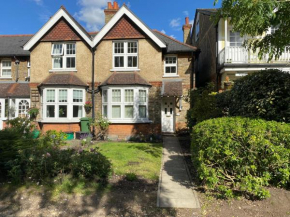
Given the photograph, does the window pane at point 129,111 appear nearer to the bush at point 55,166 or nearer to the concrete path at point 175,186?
the concrete path at point 175,186

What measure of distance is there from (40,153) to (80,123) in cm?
641

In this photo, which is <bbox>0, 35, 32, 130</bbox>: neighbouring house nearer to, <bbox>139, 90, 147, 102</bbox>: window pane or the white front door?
<bbox>139, 90, 147, 102</bbox>: window pane

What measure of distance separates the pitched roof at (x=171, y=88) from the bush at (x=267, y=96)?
5392 millimetres

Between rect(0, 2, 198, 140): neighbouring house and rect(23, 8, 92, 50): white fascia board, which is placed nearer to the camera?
rect(0, 2, 198, 140): neighbouring house

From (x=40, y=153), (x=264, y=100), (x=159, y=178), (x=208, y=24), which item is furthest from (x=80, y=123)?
(x=208, y=24)

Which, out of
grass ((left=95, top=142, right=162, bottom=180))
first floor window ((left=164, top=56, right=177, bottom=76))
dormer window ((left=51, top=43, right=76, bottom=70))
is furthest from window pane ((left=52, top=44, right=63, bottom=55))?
grass ((left=95, top=142, right=162, bottom=180))

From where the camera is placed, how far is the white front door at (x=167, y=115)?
12.8 m

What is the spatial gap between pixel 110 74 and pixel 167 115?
4596mm

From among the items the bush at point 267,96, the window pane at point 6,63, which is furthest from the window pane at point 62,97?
the bush at point 267,96

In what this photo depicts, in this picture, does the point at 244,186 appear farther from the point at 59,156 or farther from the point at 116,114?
the point at 116,114

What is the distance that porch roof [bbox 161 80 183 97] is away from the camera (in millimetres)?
11117

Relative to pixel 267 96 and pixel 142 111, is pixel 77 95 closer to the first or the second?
pixel 142 111

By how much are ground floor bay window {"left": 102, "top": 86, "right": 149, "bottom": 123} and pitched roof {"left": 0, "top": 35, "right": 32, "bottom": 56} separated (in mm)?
7604

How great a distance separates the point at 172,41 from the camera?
13078 mm
